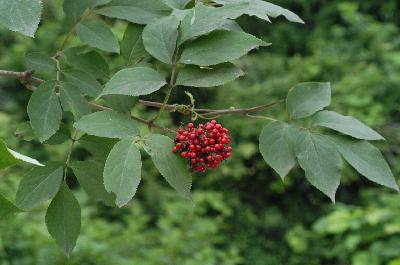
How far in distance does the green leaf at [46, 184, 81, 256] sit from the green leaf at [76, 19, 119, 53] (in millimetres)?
213

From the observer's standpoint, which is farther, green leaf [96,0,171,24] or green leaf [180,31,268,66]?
green leaf [96,0,171,24]

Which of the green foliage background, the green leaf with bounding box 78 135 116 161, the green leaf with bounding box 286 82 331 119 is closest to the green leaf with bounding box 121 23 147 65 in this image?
the green leaf with bounding box 78 135 116 161

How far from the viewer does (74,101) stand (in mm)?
910

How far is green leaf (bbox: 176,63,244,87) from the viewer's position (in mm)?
839

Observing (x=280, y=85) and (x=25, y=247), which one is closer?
(x=25, y=247)

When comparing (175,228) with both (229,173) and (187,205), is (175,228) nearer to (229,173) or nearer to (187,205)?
(187,205)

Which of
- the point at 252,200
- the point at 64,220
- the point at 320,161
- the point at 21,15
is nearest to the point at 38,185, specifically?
the point at 64,220

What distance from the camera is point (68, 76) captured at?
958 mm

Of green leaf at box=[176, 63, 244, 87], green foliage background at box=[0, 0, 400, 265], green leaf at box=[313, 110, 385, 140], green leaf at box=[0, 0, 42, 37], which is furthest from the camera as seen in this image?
green foliage background at box=[0, 0, 400, 265]

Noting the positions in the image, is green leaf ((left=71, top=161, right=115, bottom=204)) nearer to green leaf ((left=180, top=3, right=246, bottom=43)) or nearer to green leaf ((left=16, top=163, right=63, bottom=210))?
green leaf ((left=16, top=163, right=63, bottom=210))

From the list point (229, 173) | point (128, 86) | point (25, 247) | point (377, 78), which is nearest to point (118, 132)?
point (128, 86)

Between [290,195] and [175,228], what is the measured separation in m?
Answer: 1.19

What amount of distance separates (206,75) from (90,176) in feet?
0.79

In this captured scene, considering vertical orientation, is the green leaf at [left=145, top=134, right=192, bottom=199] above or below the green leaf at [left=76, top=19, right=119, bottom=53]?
below
